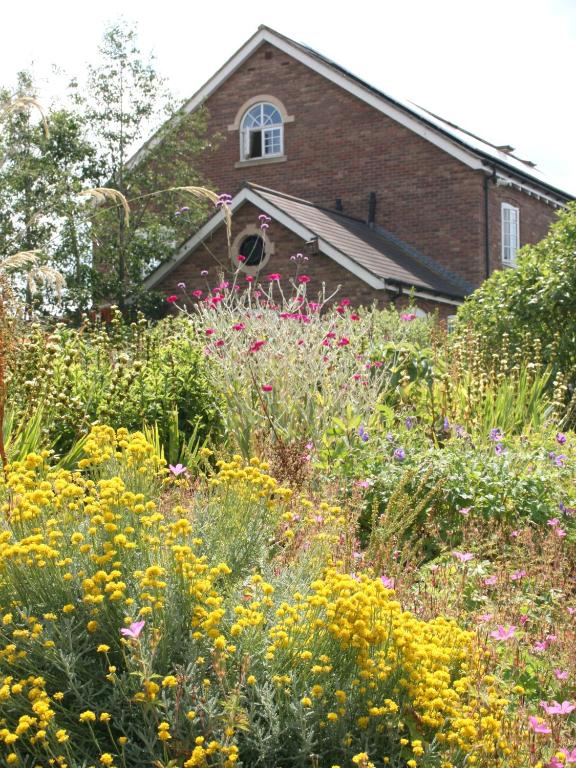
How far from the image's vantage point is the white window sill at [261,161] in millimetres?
25469

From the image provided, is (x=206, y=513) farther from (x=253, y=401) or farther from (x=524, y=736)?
(x=253, y=401)

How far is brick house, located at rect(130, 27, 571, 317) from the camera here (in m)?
20.7

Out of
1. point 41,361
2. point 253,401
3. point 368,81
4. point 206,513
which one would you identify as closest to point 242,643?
point 206,513

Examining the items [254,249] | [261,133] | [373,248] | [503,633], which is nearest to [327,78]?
[261,133]

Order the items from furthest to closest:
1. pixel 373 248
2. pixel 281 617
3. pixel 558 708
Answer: pixel 373 248 < pixel 558 708 < pixel 281 617

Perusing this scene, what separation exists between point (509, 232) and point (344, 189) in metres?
4.56

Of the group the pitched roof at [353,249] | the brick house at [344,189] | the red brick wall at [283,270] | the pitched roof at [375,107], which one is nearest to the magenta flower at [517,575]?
the red brick wall at [283,270]

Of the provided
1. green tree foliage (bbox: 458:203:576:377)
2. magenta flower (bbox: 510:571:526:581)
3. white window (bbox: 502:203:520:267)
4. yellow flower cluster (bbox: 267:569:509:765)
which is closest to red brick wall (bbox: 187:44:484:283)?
white window (bbox: 502:203:520:267)

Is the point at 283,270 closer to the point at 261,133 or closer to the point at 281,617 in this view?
the point at 261,133

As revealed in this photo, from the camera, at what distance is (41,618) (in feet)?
10.5

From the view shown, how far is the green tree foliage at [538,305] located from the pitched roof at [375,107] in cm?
1042

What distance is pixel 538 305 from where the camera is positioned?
12.2 m

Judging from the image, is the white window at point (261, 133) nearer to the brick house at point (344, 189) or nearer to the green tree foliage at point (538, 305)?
the brick house at point (344, 189)

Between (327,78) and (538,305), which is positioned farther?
(327,78)
